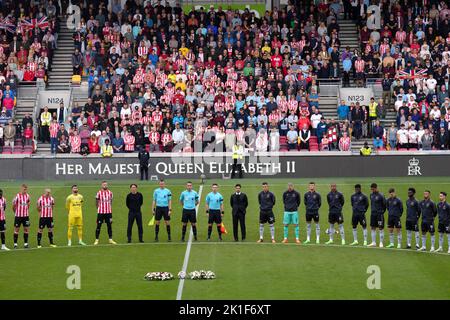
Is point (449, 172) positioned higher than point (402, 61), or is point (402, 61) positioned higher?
point (402, 61)

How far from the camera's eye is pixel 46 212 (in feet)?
110

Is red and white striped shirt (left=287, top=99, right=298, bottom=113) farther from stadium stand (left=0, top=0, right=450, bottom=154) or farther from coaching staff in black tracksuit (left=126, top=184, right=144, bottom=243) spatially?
coaching staff in black tracksuit (left=126, top=184, right=144, bottom=243)

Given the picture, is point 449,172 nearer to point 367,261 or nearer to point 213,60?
point 213,60

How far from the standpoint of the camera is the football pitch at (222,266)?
26609mm

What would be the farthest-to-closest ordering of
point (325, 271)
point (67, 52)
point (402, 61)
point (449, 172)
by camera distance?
1. point (67, 52)
2. point (402, 61)
3. point (449, 172)
4. point (325, 271)

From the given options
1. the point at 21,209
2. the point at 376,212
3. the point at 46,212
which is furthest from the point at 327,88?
the point at 21,209

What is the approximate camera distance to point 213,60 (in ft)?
175

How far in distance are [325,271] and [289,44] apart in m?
27.2

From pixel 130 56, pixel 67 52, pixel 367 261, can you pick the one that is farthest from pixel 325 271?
pixel 67 52

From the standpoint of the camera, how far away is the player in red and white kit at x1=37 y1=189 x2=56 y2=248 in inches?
1314

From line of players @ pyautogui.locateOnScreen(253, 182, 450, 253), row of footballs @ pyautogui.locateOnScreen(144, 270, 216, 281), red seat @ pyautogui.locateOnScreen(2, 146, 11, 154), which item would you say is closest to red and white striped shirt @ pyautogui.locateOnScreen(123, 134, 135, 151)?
red seat @ pyautogui.locateOnScreen(2, 146, 11, 154)

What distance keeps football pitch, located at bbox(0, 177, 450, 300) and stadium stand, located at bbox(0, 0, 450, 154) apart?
33.6 ft

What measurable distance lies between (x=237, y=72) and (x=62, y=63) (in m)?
9.43

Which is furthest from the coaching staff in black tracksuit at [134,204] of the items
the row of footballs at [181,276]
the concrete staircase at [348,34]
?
the concrete staircase at [348,34]
